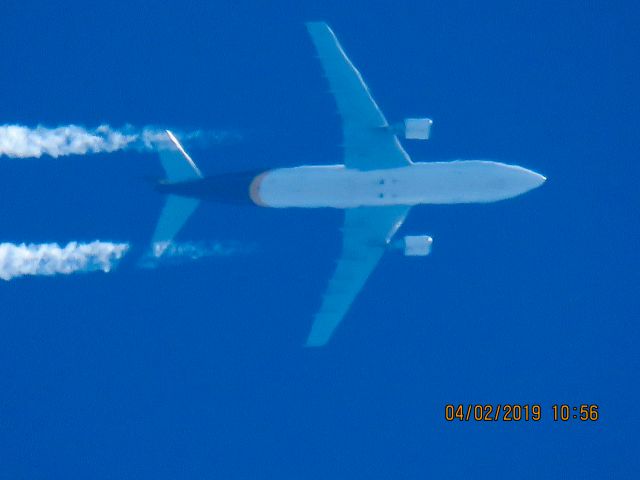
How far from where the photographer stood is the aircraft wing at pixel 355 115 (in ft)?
113

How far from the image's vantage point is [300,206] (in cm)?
3612

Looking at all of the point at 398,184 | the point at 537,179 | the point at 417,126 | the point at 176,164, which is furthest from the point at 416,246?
the point at 176,164

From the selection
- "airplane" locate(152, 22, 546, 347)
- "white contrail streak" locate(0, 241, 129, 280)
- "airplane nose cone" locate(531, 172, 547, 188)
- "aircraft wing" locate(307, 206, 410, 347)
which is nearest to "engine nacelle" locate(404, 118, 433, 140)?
"airplane" locate(152, 22, 546, 347)

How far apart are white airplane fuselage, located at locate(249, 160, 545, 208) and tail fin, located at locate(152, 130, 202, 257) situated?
2.90 meters

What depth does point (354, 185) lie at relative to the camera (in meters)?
35.6

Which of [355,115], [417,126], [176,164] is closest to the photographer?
[417,126]

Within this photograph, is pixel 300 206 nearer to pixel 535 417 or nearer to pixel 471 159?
pixel 471 159

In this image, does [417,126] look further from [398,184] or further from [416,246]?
[416,246]

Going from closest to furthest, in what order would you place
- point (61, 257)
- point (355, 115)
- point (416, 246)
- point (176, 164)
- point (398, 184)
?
point (355, 115) < point (398, 184) < point (416, 246) < point (176, 164) < point (61, 257)

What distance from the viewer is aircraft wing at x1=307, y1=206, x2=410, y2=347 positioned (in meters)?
36.5

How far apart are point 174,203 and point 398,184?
27.3ft

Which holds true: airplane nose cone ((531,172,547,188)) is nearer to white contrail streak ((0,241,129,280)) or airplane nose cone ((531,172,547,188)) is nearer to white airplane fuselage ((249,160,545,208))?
white airplane fuselage ((249,160,545,208))

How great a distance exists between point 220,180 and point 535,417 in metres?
15.4

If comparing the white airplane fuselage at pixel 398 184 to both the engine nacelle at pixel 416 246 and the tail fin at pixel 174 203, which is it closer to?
the engine nacelle at pixel 416 246
